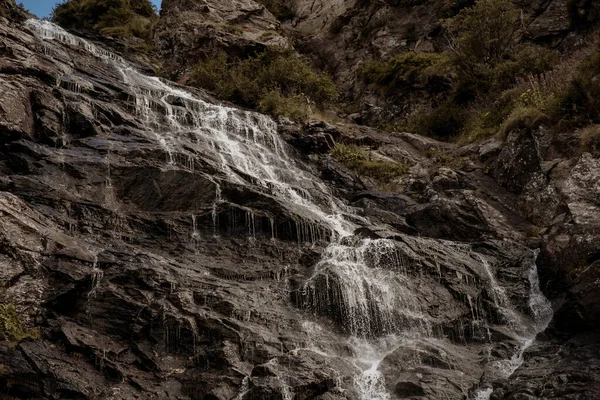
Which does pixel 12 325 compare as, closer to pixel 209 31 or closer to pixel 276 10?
pixel 209 31

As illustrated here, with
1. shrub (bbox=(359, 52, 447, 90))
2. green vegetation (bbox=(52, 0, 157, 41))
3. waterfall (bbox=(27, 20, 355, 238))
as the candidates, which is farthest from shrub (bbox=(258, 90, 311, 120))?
green vegetation (bbox=(52, 0, 157, 41))

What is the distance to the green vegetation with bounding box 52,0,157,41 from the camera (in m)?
36.8

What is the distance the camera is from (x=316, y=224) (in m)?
14.7

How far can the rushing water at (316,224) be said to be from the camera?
472 inches

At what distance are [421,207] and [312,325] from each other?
23.8 feet

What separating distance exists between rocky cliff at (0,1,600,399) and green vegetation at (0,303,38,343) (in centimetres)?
4

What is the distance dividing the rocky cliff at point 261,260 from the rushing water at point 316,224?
0.05 meters

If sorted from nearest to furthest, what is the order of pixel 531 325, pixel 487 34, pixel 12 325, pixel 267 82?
pixel 12 325 < pixel 531 325 < pixel 487 34 < pixel 267 82

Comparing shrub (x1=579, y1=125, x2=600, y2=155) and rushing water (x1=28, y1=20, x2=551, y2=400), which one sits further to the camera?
shrub (x1=579, y1=125, x2=600, y2=155)

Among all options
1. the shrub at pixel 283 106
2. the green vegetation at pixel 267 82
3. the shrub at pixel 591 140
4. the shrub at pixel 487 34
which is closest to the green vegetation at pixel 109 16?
the green vegetation at pixel 267 82

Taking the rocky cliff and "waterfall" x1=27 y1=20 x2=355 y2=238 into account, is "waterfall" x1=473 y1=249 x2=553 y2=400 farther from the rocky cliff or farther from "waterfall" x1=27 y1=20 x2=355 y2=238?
"waterfall" x1=27 y1=20 x2=355 y2=238

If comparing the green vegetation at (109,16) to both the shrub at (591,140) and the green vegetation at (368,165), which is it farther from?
the shrub at (591,140)

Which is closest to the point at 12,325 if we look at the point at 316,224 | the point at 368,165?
the point at 316,224

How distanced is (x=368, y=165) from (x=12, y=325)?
14116 millimetres
